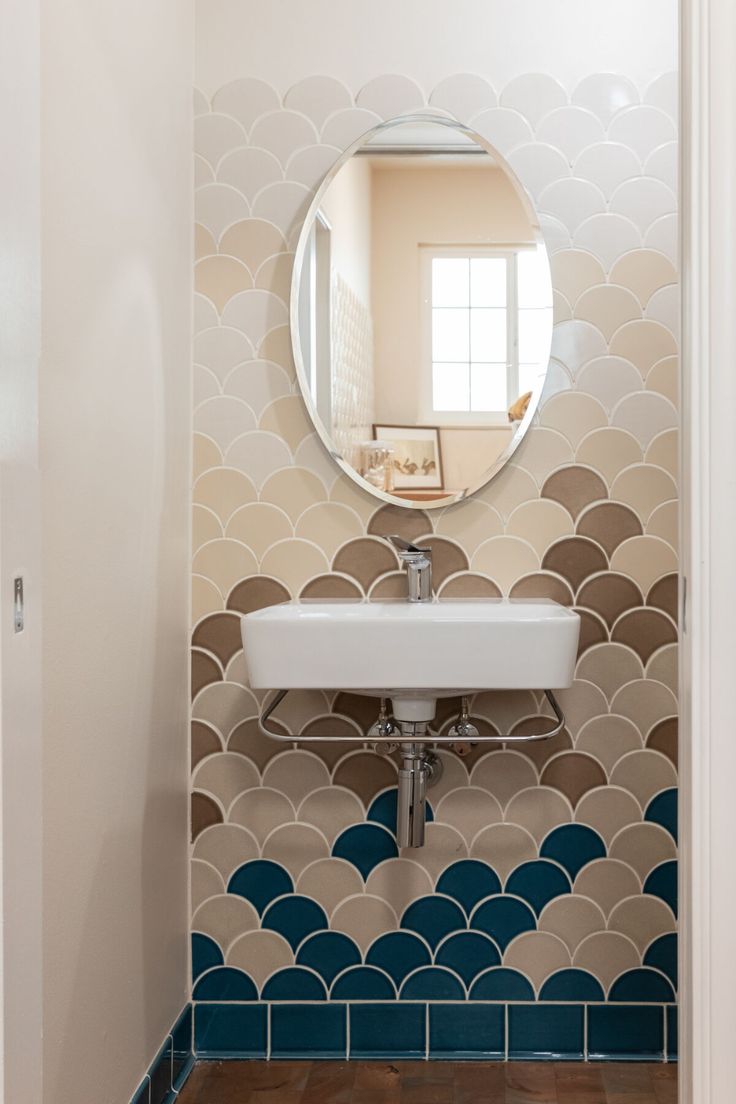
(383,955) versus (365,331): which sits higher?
(365,331)

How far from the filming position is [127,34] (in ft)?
5.24

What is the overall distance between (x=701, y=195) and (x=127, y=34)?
3.28 feet

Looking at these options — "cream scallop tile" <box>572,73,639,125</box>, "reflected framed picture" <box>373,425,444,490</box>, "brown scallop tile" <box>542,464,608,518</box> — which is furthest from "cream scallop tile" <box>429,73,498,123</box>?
"brown scallop tile" <box>542,464,608,518</box>

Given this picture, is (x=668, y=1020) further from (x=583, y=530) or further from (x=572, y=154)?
(x=572, y=154)

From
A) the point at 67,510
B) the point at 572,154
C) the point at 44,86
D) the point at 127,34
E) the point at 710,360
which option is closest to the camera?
the point at 710,360

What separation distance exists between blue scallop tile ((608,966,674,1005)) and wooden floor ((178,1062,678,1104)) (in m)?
0.12

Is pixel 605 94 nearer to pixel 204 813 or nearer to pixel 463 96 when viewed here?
pixel 463 96

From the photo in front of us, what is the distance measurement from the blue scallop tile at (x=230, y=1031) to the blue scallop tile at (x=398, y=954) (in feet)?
0.79

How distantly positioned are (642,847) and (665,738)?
0.22 meters

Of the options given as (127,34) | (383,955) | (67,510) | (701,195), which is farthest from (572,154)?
(383,955)

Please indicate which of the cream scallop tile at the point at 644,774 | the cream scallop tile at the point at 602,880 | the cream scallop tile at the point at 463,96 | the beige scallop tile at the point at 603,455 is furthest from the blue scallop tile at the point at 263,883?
the cream scallop tile at the point at 463,96

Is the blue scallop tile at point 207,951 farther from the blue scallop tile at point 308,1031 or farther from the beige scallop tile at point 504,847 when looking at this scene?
the beige scallop tile at point 504,847

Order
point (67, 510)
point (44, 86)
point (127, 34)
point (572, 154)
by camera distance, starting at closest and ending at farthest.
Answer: point (44, 86) → point (67, 510) → point (127, 34) → point (572, 154)

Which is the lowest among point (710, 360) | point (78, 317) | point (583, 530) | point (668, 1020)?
point (668, 1020)
